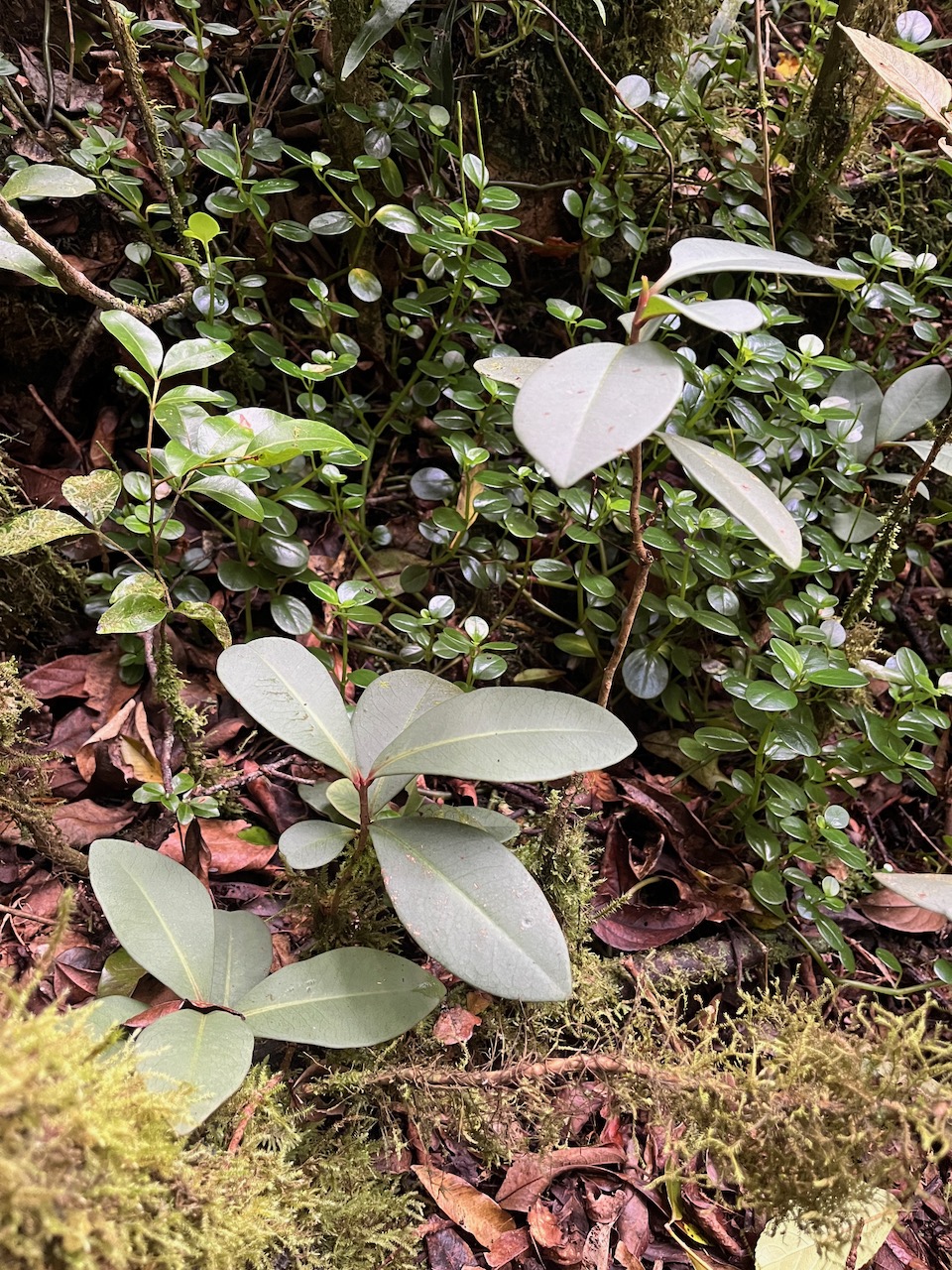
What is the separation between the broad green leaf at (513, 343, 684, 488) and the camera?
0.67m

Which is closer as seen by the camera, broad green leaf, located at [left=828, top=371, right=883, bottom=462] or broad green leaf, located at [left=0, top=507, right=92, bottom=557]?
broad green leaf, located at [left=0, top=507, right=92, bottom=557]

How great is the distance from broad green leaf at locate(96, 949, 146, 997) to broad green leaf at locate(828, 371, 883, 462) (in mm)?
1618

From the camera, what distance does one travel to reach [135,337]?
1.08 metres

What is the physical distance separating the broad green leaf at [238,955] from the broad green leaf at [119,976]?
152mm

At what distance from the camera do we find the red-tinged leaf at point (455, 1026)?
1.11m

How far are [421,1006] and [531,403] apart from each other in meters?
0.69

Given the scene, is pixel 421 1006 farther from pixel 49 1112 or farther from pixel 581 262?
pixel 581 262

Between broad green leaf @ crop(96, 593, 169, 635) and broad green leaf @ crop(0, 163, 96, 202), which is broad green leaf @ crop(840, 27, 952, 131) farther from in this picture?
broad green leaf @ crop(96, 593, 169, 635)

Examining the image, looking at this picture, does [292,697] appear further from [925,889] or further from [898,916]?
[898,916]

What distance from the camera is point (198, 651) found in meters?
1.55

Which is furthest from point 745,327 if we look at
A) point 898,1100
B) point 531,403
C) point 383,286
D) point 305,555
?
point 383,286

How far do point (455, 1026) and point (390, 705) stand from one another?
1.57 feet

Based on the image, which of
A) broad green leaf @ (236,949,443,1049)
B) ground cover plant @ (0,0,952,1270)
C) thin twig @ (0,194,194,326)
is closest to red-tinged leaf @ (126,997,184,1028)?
ground cover plant @ (0,0,952,1270)

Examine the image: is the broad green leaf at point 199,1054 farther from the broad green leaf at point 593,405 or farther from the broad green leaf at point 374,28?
the broad green leaf at point 374,28
